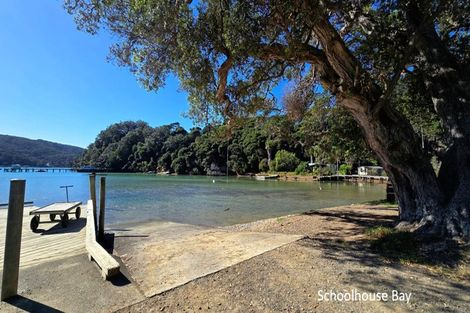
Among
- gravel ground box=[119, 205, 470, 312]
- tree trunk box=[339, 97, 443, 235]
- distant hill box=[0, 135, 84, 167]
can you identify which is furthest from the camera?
distant hill box=[0, 135, 84, 167]

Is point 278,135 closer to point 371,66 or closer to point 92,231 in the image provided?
point 371,66

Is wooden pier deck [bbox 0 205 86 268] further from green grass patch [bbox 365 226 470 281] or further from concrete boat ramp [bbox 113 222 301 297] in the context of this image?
green grass patch [bbox 365 226 470 281]

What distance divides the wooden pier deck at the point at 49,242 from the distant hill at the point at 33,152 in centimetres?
16047

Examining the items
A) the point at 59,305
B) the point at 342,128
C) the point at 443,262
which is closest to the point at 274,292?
the point at 59,305

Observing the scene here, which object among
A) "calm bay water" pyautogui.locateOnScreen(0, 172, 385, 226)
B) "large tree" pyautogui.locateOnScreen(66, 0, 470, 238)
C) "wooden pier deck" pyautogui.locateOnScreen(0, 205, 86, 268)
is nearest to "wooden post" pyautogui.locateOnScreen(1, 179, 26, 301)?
"wooden pier deck" pyautogui.locateOnScreen(0, 205, 86, 268)

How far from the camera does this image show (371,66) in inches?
316

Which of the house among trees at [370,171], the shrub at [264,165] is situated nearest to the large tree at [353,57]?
the house among trees at [370,171]

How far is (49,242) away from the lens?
242 inches

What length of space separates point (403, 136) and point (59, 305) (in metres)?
6.86

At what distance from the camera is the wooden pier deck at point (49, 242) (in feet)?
16.5

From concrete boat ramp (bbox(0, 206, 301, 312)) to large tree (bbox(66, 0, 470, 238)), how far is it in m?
3.03

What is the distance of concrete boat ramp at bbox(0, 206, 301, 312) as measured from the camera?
3284 mm

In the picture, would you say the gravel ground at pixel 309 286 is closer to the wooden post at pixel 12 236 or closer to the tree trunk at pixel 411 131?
the wooden post at pixel 12 236

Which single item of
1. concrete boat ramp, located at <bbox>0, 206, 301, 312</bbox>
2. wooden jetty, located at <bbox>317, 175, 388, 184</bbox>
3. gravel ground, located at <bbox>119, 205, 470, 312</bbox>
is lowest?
concrete boat ramp, located at <bbox>0, 206, 301, 312</bbox>
